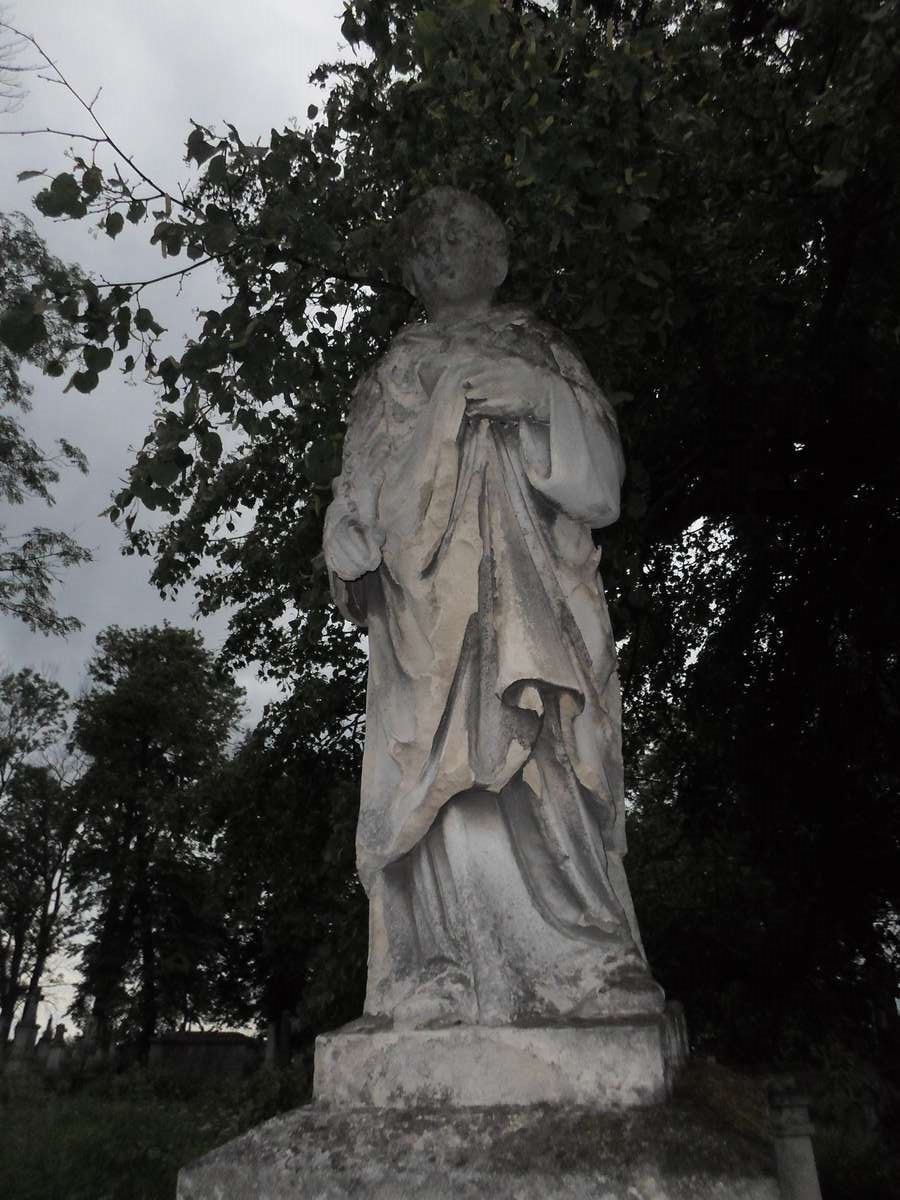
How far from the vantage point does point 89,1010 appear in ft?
101

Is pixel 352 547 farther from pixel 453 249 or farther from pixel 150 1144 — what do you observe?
pixel 150 1144

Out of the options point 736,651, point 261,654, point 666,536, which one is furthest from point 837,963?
point 261,654

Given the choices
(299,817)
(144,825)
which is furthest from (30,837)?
(299,817)

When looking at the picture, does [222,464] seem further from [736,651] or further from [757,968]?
[757,968]

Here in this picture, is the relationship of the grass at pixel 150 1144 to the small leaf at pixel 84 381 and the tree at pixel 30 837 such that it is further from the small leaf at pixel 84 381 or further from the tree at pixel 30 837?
the tree at pixel 30 837

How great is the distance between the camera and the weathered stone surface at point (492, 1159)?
2092 mm

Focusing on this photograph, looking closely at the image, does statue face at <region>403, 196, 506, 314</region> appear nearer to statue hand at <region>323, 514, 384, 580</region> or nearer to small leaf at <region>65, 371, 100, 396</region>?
statue hand at <region>323, 514, 384, 580</region>

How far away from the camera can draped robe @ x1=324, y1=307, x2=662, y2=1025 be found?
2744 millimetres

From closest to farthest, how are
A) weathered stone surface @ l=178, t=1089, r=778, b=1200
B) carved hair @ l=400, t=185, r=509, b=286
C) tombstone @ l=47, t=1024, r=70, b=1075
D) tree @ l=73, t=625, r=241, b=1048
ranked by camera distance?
weathered stone surface @ l=178, t=1089, r=778, b=1200
carved hair @ l=400, t=185, r=509, b=286
tombstone @ l=47, t=1024, r=70, b=1075
tree @ l=73, t=625, r=241, b=1048

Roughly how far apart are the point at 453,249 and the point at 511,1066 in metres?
2.43

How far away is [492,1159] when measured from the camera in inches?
85.9

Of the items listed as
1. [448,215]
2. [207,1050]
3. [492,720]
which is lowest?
[492,720]

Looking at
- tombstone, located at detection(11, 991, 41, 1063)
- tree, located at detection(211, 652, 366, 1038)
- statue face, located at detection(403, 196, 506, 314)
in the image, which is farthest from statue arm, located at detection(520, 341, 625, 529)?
tombstone, located at detection(11, 991, 41, 1063)

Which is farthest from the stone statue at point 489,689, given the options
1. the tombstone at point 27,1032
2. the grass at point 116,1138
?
the tombstone at point 27,1032
